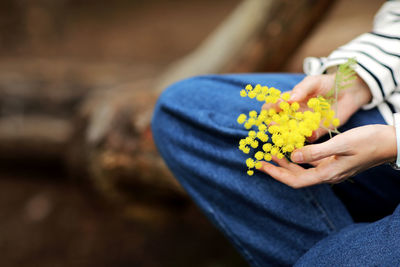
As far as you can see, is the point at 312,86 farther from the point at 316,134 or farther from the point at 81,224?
the point at 81,224

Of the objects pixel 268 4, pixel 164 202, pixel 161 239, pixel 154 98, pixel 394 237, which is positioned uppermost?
pixel 268 4

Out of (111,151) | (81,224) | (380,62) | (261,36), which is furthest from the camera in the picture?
(81,224)

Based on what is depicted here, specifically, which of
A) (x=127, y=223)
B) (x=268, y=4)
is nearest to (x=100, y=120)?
(x=127, y=223)

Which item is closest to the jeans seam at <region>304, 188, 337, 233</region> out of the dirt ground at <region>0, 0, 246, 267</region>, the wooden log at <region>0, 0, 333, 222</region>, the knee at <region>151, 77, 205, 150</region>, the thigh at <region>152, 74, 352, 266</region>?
the thigh at <region>152, 74, 352, 266</region>

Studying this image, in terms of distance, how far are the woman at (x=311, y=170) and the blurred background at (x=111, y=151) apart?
1.69 ft

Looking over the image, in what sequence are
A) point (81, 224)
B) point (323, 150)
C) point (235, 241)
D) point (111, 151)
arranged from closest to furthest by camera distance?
point (323, 150) < point (235, 241) < point (111, 151) < point (81, 224)

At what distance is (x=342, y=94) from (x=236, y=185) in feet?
0.83

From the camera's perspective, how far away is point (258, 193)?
64 centimetres

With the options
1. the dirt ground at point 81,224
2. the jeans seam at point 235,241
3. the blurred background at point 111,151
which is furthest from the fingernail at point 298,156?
the dirt ground at point 81,224

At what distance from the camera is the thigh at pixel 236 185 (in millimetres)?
636

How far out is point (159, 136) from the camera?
0.80 m

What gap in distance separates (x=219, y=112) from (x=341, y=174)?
27 cm

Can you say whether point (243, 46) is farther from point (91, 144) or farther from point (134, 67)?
point (134, 67)

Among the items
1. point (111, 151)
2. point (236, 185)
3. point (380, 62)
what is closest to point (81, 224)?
point (111, 151)
